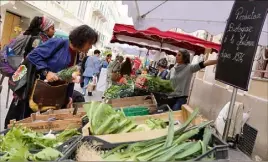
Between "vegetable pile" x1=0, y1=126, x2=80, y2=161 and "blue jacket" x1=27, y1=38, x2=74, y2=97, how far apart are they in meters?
1.21

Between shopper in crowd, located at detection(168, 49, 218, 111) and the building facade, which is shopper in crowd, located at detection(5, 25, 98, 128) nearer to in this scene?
shopper in crowd, located at detection(168, 49, 218, 111)

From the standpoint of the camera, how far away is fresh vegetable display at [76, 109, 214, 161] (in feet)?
6.90

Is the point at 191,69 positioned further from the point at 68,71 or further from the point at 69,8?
the point at 69,8

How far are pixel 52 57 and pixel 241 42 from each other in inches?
80.9

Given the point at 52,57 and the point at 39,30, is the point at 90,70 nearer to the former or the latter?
the point at 39,30

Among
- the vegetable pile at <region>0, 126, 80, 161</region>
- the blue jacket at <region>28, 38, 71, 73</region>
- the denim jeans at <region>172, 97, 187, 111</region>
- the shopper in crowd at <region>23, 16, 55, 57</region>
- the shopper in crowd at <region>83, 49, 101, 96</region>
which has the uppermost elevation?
the shopper in crowd at <region>23, 16, 55, 57</region>

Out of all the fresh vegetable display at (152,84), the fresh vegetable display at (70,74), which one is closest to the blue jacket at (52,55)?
the fresh vegetable display at (70,74)

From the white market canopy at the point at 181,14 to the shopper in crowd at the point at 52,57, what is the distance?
0.94 meters

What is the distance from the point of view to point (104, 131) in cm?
247

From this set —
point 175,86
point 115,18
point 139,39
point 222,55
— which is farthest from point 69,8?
point 115,18

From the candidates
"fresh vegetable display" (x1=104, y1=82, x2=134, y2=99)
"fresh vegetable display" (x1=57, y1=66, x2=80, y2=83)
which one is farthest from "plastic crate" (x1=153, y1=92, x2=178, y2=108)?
"fresh vegetable display" (x1=57, y1=66, x2=80, y2=83)

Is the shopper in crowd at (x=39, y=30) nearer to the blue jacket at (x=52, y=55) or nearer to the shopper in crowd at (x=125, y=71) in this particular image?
the blue jacket at (x=52, y=55)

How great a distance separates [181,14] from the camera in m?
5.46

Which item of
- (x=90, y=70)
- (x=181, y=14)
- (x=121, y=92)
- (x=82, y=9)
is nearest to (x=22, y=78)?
(x=181, y=14)
